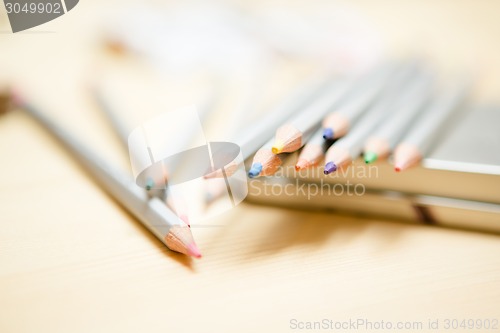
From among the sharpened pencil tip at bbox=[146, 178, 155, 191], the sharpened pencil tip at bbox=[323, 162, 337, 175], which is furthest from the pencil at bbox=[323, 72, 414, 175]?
the sharpened pencil tip at bbox=[146, 178, 155, 191]

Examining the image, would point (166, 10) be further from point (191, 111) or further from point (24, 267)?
point (24, 267)

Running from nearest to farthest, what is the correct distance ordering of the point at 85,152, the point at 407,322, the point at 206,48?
the point at 407,322 → the point at 85,152 → the point at 206,48

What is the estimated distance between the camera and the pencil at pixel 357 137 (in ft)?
0.96

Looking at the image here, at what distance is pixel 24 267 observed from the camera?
298 mm

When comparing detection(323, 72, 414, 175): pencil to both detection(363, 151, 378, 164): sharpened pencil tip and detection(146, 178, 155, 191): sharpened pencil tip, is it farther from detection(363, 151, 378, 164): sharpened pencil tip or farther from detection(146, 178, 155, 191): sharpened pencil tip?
detection(146, 178, 155, 191): sharpened pencil tip

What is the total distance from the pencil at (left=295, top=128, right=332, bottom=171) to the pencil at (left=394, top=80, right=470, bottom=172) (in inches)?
1.8

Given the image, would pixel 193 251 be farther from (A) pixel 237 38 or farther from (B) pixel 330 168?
(A) pixel 237 38

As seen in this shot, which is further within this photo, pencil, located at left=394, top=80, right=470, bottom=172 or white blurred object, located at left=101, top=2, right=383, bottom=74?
white blurred object, located at left=101, top=2, right=383, bottom=74

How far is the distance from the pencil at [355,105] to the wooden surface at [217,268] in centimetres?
6

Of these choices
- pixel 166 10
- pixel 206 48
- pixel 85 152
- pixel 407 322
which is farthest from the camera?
pixel 166 10

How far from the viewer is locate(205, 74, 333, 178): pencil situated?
32 cm

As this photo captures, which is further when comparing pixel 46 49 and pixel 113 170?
pixel 46 49

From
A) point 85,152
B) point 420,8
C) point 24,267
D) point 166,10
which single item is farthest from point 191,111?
point 420,8

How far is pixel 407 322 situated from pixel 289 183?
0.40ft
